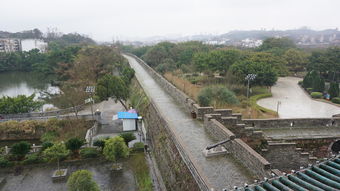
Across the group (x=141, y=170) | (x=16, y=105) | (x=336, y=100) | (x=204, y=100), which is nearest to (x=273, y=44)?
(x=336, y=100)

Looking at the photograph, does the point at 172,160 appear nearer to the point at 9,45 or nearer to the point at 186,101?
the point at 186,101

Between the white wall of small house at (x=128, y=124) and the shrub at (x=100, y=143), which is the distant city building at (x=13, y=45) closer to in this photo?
the white wall of small house at (x=128, y=124)

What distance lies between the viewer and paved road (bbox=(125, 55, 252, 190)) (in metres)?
7.50

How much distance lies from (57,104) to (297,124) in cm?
1884

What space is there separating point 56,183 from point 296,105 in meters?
21.0

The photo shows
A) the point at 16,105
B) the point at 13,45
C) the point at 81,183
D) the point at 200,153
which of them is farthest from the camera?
the point at 13,45

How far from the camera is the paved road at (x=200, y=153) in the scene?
7.50 meters

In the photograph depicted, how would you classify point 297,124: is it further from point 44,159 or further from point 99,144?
point 44,159

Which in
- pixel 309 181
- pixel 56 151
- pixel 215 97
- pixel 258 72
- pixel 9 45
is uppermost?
pixel 9 45

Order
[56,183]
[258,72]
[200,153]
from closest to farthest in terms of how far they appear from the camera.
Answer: [200,153] < [56,183] < [258,72]

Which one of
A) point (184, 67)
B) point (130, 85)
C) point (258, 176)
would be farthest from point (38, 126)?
point (184, 67)

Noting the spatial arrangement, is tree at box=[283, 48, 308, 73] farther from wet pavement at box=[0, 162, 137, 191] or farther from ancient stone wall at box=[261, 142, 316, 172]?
wet pavement at box=[0, 162, 137, 191]

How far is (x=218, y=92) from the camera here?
58.9 ft

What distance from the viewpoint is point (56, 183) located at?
38.0 feet
